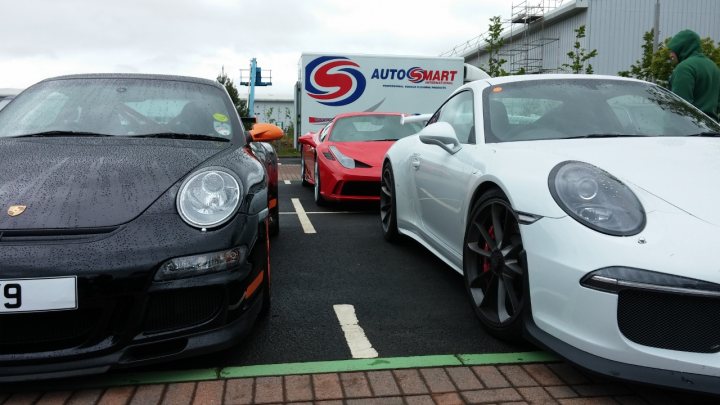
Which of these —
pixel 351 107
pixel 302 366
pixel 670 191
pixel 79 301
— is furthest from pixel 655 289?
pixel 351 107

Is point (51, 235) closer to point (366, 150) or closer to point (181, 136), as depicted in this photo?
point (181, 136)

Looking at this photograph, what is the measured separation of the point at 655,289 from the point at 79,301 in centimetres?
195

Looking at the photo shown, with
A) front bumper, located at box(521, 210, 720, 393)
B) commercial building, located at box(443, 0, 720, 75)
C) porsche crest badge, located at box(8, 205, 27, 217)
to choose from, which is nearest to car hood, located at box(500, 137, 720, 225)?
front bumper, located at box(521, 210, 720, 393)

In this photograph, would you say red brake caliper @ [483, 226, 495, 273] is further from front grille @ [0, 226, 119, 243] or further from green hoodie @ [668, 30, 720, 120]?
green hoodie @ [668, 30, 720, 120]

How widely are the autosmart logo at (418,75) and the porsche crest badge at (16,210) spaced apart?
45.5 ft

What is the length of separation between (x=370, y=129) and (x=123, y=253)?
18.8ft

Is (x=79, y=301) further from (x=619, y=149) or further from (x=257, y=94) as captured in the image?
(x=257, y=94)

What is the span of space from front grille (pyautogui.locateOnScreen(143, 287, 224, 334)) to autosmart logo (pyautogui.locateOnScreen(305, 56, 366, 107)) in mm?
13266

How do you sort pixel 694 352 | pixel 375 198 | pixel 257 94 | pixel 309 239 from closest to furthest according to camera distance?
pixel 694 352 → pixel 309 239 → pixel 375 198 → pixel 257 94

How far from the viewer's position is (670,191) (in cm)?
216

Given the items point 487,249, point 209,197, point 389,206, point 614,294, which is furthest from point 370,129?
point 614,294

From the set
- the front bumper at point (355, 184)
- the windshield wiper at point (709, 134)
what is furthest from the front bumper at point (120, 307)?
the front bumper at point (355, 184)

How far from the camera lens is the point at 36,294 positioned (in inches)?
78.9

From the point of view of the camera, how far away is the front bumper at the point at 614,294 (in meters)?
1.89
